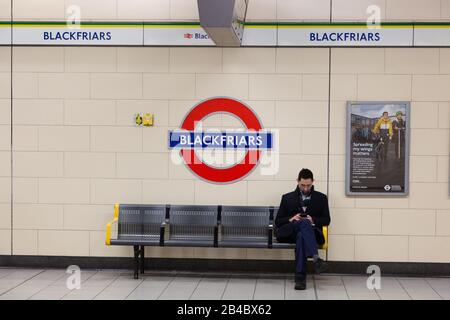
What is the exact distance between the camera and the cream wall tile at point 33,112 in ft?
24.6

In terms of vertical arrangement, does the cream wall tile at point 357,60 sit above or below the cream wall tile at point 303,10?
below

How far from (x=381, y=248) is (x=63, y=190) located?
3.56 m

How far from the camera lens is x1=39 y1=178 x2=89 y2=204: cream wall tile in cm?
750

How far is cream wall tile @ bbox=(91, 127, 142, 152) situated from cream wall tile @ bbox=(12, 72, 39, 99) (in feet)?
2.61

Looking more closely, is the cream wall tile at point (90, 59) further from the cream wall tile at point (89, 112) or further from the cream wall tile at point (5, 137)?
the cream wall tile at point (5, 137)

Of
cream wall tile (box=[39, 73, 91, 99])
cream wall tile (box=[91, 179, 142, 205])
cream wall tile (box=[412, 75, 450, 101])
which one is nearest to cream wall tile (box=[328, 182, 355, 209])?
cream wall tile (box=[412, 75, 450, 101])

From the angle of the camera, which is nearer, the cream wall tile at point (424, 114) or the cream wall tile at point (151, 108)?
the cream wall tile at point (424, 114)

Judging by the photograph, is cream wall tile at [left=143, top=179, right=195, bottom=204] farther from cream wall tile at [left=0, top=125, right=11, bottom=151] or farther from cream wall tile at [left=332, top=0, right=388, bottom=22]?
cream wall tile at [left=332, top=0, right=388, bottom=22]

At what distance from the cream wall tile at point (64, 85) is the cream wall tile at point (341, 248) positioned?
10.3 ft

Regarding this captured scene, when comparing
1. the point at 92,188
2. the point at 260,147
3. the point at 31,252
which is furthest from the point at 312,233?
the point at 31,252

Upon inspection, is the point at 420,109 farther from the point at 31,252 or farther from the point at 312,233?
the point at 31,252

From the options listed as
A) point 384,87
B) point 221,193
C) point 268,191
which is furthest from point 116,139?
point 384,87

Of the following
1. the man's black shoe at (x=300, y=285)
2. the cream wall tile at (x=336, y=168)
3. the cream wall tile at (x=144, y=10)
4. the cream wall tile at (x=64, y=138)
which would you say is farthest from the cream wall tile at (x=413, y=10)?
the cream wall tile at (x=64, y=138)

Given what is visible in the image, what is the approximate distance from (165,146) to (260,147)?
3.44 ft
